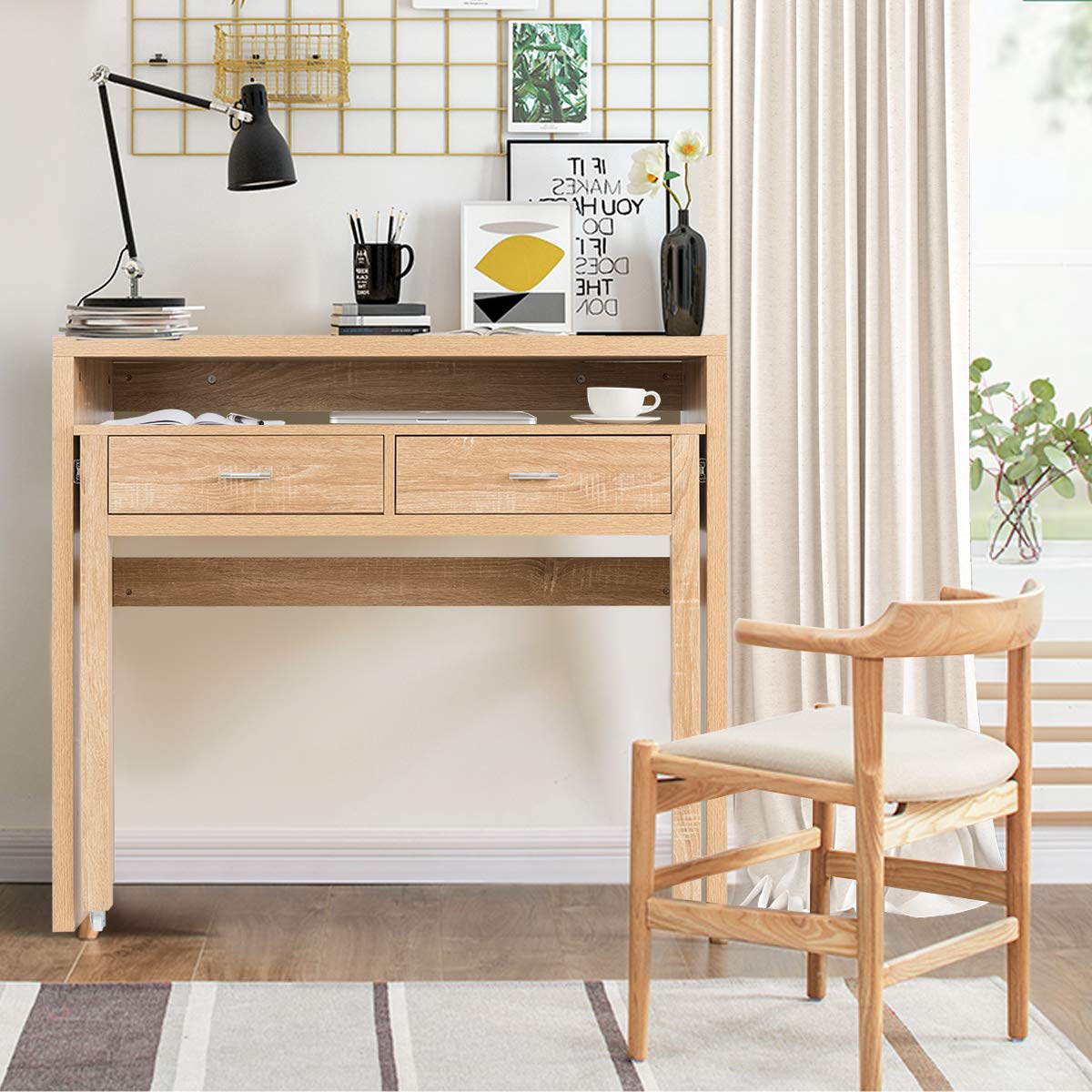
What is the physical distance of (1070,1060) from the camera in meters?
1.78

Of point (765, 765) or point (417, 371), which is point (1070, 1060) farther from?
point (417, 371)

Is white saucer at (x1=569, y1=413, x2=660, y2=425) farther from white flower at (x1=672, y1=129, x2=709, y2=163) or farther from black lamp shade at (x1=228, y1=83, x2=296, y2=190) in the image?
black lamp shade at (x1=228, y1=83, x2=296, y2=190)

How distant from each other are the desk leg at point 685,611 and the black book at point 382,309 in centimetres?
51

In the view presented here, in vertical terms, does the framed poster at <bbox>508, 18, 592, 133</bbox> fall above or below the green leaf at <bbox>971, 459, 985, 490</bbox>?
above

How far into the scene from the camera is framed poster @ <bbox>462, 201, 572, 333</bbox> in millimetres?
2455

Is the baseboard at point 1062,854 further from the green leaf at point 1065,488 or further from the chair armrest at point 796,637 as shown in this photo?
the chair armrest at point 796,637

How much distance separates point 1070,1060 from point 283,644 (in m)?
1.56

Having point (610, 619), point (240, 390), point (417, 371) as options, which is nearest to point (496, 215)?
point (417, 371)

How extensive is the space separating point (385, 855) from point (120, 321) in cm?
113

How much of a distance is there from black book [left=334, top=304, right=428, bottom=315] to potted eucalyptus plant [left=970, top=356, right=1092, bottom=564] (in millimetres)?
1179

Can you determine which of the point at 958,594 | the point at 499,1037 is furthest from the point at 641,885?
the point at 958,594

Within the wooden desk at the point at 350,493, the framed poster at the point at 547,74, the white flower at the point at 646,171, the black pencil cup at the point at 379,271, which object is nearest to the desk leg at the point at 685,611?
the wooden desk at the point at 350,493

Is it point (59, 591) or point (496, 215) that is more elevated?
point (496, 215)

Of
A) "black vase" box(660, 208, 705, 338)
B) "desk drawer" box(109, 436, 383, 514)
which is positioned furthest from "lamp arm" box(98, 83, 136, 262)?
"black vase" box(660, 208, 705, 338)
